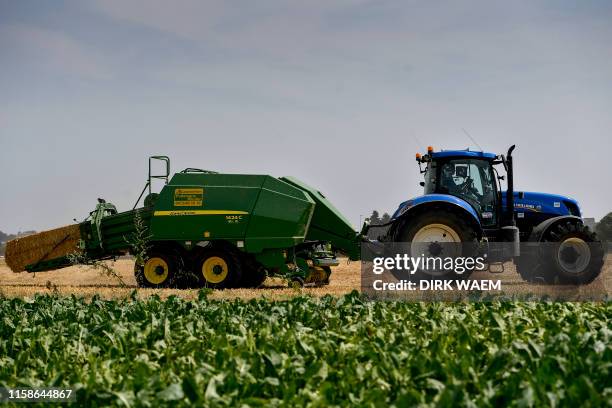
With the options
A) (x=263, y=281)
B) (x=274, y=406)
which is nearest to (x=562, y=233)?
(x=263, y=281)

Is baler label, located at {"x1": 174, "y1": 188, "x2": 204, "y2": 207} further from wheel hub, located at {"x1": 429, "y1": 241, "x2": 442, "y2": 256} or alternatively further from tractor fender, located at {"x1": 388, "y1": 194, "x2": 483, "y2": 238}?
wheel hub, located at {"x1": 429, "y1": 241, "x2": 442, "y2": 256}

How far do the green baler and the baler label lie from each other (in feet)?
0.06

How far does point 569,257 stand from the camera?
13.4m

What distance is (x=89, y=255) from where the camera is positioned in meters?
16.0

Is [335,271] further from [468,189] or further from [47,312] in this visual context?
[47,312]

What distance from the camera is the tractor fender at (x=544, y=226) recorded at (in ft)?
44.2

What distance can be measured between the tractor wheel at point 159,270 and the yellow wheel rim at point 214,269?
582 millimetres

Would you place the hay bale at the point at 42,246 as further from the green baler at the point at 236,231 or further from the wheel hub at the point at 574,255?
the wheel hub at the point at 574,255

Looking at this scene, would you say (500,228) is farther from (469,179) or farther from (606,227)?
(606,227)

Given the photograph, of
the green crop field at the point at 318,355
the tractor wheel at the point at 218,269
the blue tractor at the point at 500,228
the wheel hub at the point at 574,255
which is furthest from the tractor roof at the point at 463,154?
the green crop field at the point at 318,355

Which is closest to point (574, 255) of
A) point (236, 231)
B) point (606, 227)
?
point (236, 231)

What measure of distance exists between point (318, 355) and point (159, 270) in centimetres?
971

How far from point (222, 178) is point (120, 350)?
8708 millimetres

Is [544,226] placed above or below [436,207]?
below
